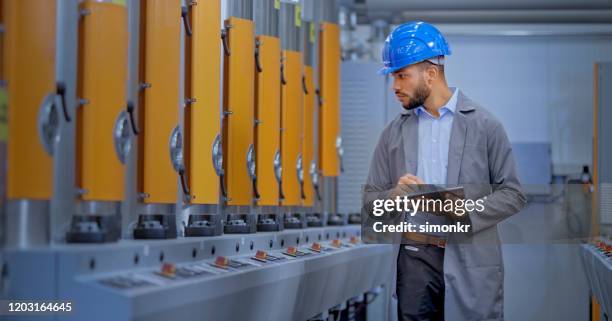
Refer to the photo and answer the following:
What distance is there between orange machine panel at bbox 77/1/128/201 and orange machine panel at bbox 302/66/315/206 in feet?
11.2

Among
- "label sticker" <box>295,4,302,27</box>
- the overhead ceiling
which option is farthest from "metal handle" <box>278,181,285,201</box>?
the overhead ceiling

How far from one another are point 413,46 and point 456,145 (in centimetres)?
42

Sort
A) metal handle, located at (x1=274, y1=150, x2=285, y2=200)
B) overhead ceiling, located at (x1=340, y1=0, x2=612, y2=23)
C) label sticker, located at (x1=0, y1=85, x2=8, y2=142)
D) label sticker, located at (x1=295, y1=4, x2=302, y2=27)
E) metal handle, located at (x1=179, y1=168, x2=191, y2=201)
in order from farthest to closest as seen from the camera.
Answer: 1. overhead ceiling, located at (x1=340, y1=0, x2=612, y2=23)
2. label sticker, located at (x1=295, y1=4, x2=302, y2=27)
3. metal handle, located at (x1=274, y1=150, x2=285, y2=200)
4. metal handle, located at (x1=179, y1=168, x2=191, y2=201)
5. label sticker, located at (x1=0, y1=85, x2=8, y2=142)

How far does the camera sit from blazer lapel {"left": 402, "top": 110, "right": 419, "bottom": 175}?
12.4ft

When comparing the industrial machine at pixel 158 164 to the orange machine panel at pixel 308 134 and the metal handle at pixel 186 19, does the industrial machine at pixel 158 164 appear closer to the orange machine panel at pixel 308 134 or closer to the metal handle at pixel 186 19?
the metal handle at pixel 186 19

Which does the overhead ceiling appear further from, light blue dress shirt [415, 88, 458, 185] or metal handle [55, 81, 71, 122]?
metal handle [55, 81, 71, 122]

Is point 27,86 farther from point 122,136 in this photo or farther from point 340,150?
point 340,150

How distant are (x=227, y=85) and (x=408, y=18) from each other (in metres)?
4.32

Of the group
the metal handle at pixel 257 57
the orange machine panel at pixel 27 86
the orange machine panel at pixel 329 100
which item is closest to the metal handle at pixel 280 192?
the metal handle at pixel 257 57

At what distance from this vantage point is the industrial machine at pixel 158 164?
9.72 feet

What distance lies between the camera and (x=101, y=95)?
345cm

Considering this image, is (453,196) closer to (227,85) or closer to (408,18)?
(227,85)

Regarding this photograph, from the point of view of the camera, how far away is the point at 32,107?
9.96 feet

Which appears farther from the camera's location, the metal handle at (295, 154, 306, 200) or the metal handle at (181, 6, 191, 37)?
the metal handle at (295, 154, 306, 200)
